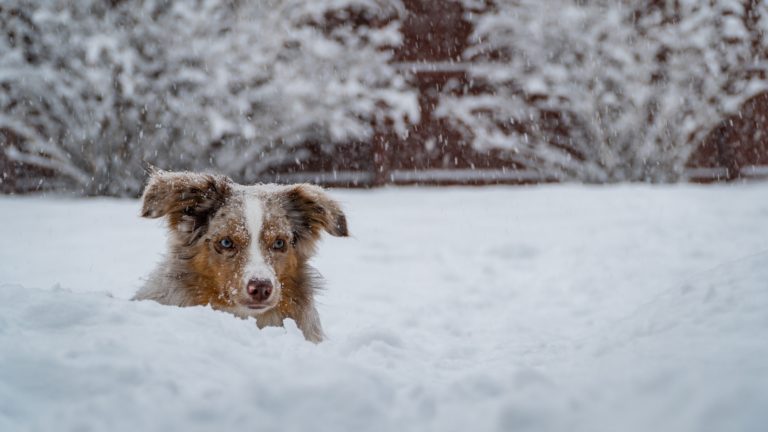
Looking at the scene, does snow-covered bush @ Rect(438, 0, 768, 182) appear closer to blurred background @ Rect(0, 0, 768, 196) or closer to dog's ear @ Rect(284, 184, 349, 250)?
blurred background @ Rect(0, 0, 768, 196)

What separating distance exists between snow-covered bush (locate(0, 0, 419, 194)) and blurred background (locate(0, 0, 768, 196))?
29mm

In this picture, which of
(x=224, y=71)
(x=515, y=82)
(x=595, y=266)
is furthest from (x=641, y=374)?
(x=515, y=82)

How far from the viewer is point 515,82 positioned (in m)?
11.9

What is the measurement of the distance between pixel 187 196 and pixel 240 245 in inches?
17.1

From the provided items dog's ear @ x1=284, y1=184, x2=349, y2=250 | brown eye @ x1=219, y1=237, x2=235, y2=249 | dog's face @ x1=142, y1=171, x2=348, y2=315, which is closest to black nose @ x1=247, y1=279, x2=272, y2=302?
dog's face @ x1=142, y1=171, x2=348, y2=315

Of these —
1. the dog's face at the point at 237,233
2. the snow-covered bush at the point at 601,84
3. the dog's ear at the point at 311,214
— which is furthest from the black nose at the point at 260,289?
the snow-covered bush at the point at 601,84

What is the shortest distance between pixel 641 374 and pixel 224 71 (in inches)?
381

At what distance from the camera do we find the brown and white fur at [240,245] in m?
3.40

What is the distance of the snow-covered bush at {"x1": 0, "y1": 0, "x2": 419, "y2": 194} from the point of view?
33.0 feet

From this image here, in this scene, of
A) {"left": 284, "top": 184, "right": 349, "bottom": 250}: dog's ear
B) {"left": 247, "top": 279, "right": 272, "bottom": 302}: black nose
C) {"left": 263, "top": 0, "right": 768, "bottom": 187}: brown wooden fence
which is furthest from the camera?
{"left": 263, "top": 0, "right": 768, "bottom": 187}: brown wooden fence

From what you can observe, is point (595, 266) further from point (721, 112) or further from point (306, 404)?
point (721, 112)

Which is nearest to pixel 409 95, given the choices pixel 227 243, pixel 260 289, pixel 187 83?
pixel 187 83

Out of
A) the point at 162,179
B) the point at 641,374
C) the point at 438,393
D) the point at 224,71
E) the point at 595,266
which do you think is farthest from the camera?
the point at 224,71

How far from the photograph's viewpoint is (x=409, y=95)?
11.5m
